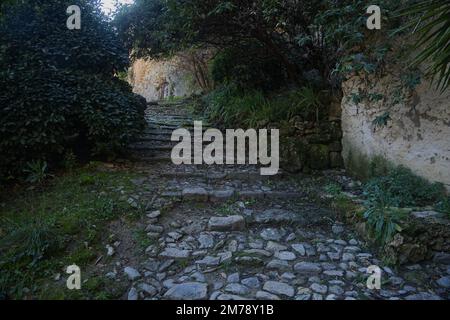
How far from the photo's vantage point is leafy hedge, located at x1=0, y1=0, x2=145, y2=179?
10.9 ft

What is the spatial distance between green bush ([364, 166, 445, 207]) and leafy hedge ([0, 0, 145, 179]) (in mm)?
3060

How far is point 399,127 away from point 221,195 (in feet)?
7.04

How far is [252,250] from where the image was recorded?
251 cm

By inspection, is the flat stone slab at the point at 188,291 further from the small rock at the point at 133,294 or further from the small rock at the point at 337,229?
the small rock at the point at 337,229

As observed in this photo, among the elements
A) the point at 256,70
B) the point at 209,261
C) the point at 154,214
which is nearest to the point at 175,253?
the point at 209,261

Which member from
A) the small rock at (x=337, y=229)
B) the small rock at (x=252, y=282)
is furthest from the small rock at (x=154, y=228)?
the small rock at (x=337, y=229)

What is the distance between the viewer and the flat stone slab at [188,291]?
6.60 feet

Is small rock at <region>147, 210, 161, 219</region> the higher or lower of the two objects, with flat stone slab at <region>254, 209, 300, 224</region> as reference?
higher

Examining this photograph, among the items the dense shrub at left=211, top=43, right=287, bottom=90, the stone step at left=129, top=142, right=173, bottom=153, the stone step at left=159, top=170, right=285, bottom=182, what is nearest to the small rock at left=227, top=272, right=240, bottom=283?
the stone step at left=159, top=170, right=285, bottom=182

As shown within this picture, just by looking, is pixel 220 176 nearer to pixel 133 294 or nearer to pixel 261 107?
pixel 261 107

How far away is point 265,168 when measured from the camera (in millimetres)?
4184

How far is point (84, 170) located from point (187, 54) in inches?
232

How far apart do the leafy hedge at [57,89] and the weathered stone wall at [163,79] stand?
4858mm

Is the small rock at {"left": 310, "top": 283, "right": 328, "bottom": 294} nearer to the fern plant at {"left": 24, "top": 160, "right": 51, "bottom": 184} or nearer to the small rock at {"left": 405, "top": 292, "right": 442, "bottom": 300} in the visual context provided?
the small rock at {"left": 405, "top": 292, "right": 442, "bottom": 300}
